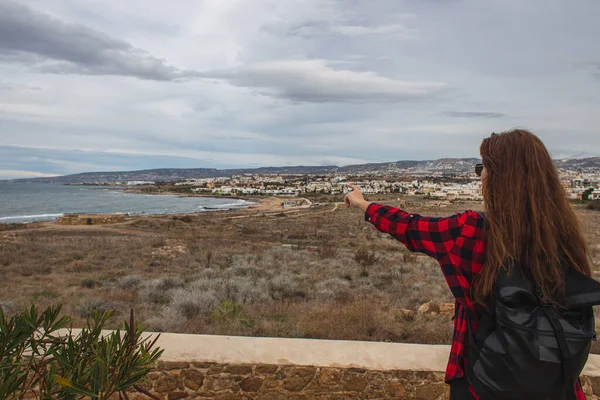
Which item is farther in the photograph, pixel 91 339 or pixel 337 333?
pixel 337 333

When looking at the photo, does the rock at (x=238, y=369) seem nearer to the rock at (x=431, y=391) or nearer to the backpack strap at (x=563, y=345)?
the rock at (x=431, y=391)

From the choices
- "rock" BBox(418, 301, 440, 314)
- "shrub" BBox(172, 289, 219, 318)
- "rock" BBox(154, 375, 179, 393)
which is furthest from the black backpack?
"rock" BBox(418, 301, 440, 314)

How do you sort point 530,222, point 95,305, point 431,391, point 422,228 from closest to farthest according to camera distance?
point 530,222, point 422,228, point 431,391, point 95,305

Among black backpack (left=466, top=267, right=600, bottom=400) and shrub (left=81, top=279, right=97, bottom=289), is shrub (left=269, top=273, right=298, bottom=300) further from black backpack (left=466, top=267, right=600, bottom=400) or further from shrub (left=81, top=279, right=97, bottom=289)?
black backpack (left=466, top=267, right=600, bottom=400)

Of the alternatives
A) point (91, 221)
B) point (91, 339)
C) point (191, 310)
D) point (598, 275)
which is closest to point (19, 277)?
point (191, 310)

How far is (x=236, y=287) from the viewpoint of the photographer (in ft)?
27.5

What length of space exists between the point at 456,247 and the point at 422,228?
15 centimetres

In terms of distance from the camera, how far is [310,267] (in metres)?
11.8

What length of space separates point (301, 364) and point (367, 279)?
718 cm

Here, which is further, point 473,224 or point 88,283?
point 88,283

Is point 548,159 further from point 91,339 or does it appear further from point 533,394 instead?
point 91,339

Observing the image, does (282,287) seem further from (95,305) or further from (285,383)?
(285,383)

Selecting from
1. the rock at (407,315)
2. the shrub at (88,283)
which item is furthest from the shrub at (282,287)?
the shrub at (88,283)

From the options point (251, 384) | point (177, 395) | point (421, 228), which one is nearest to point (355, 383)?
point (251, 384)
